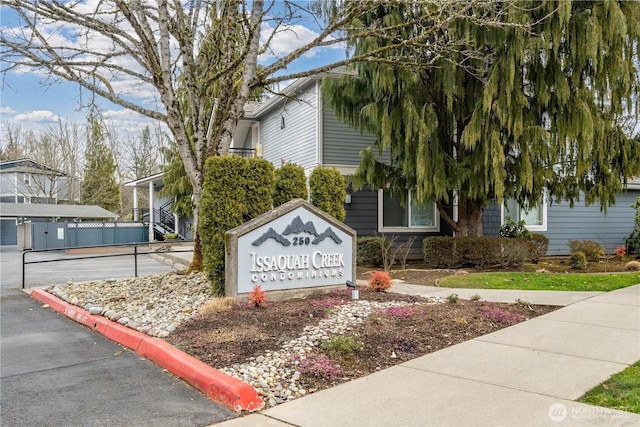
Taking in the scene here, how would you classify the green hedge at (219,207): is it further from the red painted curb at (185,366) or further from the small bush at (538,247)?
the small bush at (538,247)

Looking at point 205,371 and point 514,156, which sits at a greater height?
point 514,156

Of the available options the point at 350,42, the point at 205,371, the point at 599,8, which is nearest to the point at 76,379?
the point at 205,371

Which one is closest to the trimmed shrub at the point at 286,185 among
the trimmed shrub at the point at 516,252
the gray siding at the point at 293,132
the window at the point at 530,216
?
the gray siding at the point at 293,132

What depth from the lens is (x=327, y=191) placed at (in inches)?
344

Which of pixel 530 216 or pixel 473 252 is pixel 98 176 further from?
pixel 473 252

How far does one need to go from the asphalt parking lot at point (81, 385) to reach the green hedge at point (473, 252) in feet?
29.4

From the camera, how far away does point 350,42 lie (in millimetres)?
11852

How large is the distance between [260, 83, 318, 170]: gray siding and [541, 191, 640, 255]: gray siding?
28.9ft

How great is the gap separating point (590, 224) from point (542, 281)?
988 centimetres

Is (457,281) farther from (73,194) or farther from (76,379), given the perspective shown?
(73,194)

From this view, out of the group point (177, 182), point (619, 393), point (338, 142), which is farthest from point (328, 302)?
point (177, 182)

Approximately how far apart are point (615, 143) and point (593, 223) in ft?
23.5

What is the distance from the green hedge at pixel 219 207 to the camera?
7340 mm

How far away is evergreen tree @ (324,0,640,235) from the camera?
1084 cm
